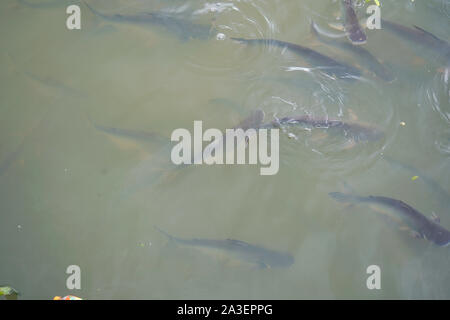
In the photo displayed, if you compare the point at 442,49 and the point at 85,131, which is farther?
the point at 442,49

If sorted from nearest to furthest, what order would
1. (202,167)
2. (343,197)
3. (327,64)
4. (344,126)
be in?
(343,197) → (202,167) → (344,126) → (327,64)

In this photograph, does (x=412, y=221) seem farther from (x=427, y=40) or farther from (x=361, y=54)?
(x=427, y=40)

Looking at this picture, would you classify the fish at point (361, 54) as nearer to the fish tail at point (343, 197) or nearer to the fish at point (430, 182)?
the fish at point (430, 182)

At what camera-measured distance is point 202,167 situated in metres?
4.37

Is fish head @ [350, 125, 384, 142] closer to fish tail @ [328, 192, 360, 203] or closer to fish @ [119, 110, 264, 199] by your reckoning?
fish tail @ [328, 192, 360, 203]

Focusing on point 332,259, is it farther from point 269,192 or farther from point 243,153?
point 243,153

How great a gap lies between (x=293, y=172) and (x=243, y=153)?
546mm


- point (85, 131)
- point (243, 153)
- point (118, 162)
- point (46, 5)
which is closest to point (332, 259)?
point (243, 153)

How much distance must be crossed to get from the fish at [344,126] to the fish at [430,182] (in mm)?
275

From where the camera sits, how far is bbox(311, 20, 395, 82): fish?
4.83m

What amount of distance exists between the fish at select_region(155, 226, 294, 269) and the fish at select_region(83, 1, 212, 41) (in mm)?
2365

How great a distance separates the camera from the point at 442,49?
5004 mm

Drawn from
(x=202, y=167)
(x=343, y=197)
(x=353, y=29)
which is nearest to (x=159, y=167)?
(x=202, y=167)

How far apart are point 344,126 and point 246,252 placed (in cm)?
167
